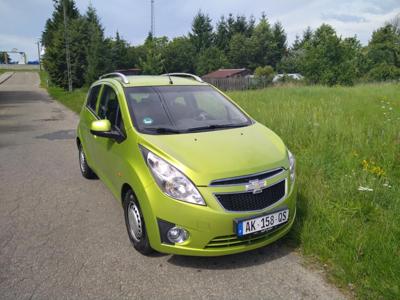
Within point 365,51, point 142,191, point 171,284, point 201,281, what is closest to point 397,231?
point 201,281

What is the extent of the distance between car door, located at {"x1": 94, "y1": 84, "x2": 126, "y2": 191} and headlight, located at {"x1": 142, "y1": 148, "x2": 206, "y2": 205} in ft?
2.19

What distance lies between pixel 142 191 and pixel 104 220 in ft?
4.32

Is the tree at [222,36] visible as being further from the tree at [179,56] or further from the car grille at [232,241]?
the car grille at [232,241]

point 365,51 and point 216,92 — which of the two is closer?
point 216,92

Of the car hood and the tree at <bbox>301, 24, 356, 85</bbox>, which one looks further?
the tree at <bbox>301, 24, 356, 85</bbox>

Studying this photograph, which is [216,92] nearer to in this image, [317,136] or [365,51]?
[317,136]

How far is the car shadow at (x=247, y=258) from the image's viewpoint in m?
3.06

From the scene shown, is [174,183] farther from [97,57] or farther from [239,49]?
[239,49]

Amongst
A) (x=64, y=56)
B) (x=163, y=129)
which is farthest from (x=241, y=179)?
(x=64, y=56)

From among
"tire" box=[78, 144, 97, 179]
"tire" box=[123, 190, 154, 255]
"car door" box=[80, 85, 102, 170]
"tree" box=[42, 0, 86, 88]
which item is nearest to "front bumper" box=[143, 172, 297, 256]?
"tire" box=[123, 190, 154, 255]

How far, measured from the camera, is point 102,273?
2947 mm

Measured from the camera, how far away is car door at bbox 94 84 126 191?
11.9 ft

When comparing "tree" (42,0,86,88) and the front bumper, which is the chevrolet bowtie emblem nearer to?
the front bumper

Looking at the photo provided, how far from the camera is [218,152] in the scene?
3.07m
